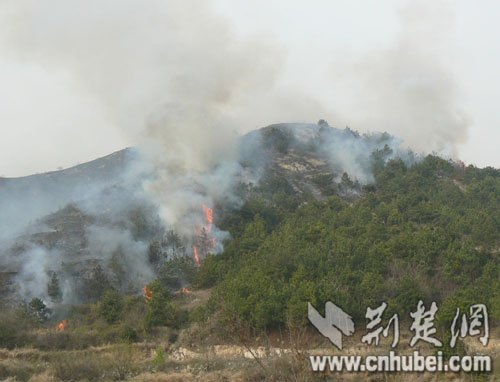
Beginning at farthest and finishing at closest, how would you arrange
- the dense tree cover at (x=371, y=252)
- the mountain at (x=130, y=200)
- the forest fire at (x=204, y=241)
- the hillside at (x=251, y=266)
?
the forest fire at (x=204, y=241) → the mountain at (x=130, y=200) → the dense tree cover at (x=371, y=252) → the hillside at (x=251, y=266)

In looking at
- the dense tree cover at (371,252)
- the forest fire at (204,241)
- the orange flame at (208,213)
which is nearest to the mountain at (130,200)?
the forest fire at (204,241)

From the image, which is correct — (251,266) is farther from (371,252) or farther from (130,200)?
(130,200)

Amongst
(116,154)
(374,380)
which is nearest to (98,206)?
(116,154)

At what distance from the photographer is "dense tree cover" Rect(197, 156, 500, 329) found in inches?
1077

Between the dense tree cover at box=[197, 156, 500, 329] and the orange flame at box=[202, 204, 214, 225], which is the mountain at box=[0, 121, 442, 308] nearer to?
the orange flame at box=[202, 204, 214, 225]

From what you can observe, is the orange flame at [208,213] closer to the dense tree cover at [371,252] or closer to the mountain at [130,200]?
the mountain at [130,200]

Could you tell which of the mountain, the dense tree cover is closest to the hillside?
the dense tree cover

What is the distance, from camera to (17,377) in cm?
1639

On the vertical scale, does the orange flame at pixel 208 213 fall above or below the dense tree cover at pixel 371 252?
above

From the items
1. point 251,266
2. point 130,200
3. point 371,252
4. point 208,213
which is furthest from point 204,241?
point 371,252

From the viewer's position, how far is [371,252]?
116 ft

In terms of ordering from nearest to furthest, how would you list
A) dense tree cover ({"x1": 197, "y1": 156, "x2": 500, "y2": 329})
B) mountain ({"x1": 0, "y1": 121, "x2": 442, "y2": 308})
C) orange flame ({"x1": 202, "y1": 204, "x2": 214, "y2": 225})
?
dense tree cover ({"x1": 197, "y1": 156, "x2": 500, "y2": 329})
mountain ({"x1": 0, "y1": 121, "x2": 442, "y2": 308})
orange flame ({"x1": 202, "y1": 204, "x2": 214, "y2": 225})

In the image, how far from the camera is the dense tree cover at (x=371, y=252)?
1077 inches

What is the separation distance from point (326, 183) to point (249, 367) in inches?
2293
